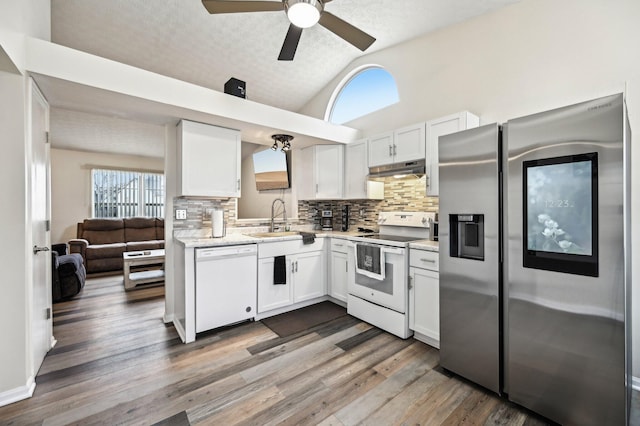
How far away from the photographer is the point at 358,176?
3.70 meters

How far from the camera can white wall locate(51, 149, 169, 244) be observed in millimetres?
5891

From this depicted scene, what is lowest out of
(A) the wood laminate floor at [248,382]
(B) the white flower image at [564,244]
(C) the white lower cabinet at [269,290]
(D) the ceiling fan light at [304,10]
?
(A) the wood laminate floor at [248,382]

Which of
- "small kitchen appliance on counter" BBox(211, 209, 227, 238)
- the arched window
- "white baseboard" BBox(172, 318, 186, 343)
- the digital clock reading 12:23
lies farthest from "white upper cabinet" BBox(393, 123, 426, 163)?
"white baseboard" BBox(172, 318, 186, 343)

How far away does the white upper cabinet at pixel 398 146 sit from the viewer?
117 inches

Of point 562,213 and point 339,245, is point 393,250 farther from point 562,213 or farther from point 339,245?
point 562,213

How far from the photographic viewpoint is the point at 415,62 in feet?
11.2

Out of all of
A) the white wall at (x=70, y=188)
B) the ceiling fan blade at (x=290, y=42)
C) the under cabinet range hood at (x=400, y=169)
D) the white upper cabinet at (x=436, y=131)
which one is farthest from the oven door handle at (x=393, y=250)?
the white wall at (x=70, y=188)

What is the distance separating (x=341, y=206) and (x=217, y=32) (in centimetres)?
276

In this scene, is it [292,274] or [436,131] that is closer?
[436,131]

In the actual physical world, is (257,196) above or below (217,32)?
below

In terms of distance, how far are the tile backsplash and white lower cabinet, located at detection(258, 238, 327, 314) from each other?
808 mm

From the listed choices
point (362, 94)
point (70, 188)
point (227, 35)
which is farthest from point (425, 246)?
point (70, 188)

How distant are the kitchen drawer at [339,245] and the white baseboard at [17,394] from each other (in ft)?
9.36

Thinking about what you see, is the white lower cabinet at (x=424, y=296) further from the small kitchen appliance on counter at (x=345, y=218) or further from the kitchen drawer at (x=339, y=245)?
the small kitchen appliance on counter at (x=345, y=218)
